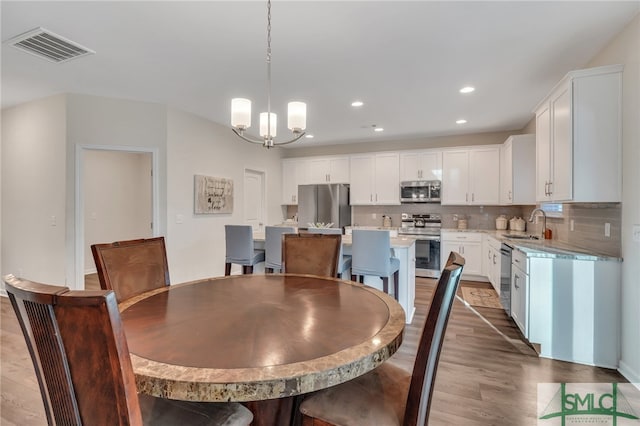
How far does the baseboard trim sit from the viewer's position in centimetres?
210

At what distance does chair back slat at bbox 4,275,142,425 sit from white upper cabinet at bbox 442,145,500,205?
5.47 m

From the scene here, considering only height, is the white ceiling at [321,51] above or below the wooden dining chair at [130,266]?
above

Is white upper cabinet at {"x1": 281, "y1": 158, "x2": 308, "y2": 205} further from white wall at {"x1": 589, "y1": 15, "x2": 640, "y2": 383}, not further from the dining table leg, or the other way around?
the dining table leg

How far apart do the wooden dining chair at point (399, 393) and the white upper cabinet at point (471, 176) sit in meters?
4.61

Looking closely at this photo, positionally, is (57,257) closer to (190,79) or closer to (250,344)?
(190,79)

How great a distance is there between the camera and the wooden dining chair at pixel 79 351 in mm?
695

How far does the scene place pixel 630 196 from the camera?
7.22 ft

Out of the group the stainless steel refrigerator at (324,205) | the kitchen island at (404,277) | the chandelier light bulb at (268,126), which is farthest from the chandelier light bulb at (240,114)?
the stainless steel refrigerator at (324,205)

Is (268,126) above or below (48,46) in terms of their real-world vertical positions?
below

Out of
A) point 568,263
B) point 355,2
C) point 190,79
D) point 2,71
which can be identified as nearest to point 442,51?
point 355,2

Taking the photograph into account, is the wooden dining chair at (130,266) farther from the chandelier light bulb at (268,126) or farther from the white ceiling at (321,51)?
the white ceiling at (321,51)

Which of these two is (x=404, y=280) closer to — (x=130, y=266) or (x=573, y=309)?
(x=573, y=309)

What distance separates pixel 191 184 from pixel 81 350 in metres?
3.94

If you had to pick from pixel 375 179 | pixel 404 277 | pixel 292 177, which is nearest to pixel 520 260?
pixel 404 277
